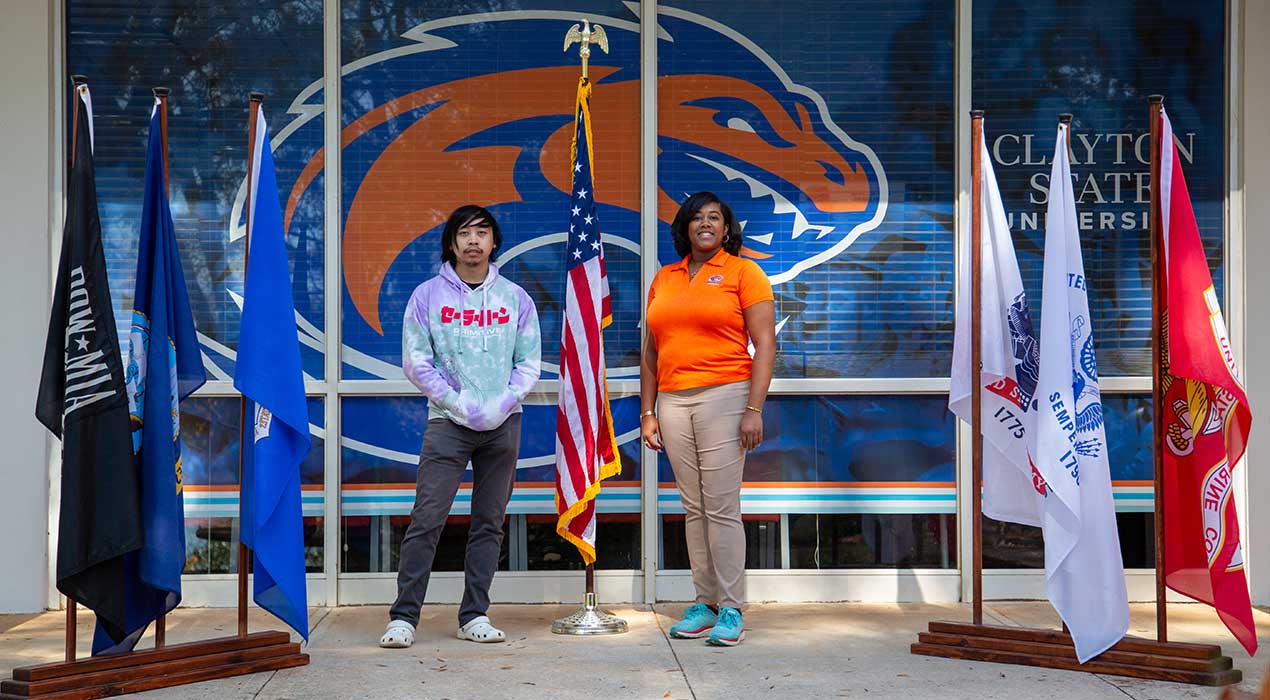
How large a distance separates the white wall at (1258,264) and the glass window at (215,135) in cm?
454

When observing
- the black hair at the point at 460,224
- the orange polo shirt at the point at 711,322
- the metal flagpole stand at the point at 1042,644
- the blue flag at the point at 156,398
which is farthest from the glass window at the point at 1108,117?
the blue flag at the point at 156,398

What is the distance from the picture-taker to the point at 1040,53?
21.1 feet

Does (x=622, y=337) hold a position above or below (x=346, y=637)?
above

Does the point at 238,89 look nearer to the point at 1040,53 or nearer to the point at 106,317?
the point at 106,317

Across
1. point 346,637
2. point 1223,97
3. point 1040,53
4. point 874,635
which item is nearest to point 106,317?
point 346,637

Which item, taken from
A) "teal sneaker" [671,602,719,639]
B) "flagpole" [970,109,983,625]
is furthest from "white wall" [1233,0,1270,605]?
"teal sneaker" [671,602,719,639]

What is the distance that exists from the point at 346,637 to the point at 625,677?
141 centimetres

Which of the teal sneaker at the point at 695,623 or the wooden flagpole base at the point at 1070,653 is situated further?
the teal sneaker at the point at 695,623

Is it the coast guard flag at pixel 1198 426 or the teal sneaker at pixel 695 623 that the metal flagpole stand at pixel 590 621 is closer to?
the teal sneaker at pixel 695 623

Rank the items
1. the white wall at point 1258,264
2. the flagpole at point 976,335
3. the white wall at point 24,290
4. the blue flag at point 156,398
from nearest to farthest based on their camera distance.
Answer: the blue flag at point 156,398
the flagpole at point 976,335
the white wall at point 24,290
the white wall at point 1258,264

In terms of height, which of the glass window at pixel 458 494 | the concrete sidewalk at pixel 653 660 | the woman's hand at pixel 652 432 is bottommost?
the concrete sidewalk at pixel 653 660

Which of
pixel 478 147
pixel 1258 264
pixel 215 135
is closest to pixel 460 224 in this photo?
pixel 478 147

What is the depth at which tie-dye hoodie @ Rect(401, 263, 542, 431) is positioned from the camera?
17.9 feet

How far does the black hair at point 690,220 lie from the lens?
18.3 ft
